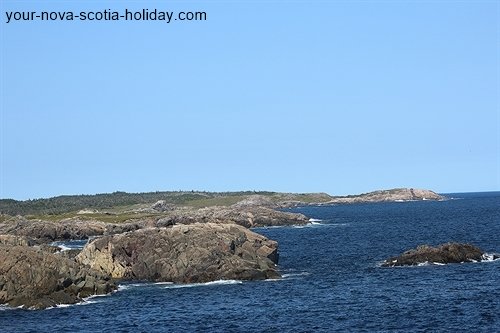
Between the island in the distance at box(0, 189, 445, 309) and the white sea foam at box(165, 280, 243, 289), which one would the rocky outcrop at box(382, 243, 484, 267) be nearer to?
the island in the distance at box(0, 189, 445, 309)

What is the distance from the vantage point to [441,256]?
327ft

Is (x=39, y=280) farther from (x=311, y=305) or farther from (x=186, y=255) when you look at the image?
(x=311, y=305)

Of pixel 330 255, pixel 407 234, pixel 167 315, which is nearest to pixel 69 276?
pixel 167 315

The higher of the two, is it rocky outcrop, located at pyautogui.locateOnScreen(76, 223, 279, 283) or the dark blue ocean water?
rocky outcrop, located at pyautogui.locateOnScreen(76, 223, 279, 283)

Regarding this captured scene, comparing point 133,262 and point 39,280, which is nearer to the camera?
point 39,280

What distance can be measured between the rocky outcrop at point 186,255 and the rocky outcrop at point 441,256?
17.4 m

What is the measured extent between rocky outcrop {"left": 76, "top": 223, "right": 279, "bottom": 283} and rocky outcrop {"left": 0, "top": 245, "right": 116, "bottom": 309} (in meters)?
12.5

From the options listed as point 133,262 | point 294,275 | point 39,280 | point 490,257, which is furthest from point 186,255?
point 490,257

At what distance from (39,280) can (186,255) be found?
69.8 feet

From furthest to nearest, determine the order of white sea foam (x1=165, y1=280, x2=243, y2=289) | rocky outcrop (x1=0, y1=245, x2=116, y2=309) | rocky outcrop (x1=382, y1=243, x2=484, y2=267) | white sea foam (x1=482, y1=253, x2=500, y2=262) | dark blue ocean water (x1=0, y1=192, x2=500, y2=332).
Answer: white sea foam (x1=482, y1=253, x2=500, y2=262), rocky outcrop (x1=382, y1=243, x2=484, y2=267), white sea foam (x1=165, y1=280, x2=243, y2=289), rocky outcrop (x1=0, y1=245, x2=116, y2=309), dark blue ocean water (x1=0, y1=192, x2=500, y2=332)

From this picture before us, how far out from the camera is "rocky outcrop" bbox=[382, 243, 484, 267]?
326 ft

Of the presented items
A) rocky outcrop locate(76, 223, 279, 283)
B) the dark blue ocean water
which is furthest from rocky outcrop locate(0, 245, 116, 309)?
rocky outcrop locate(76, 223, 279, 283)

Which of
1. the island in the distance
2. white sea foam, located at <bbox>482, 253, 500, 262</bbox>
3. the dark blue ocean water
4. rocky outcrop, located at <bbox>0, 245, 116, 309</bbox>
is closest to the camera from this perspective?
the dark blue ocean water

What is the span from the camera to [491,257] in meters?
103
